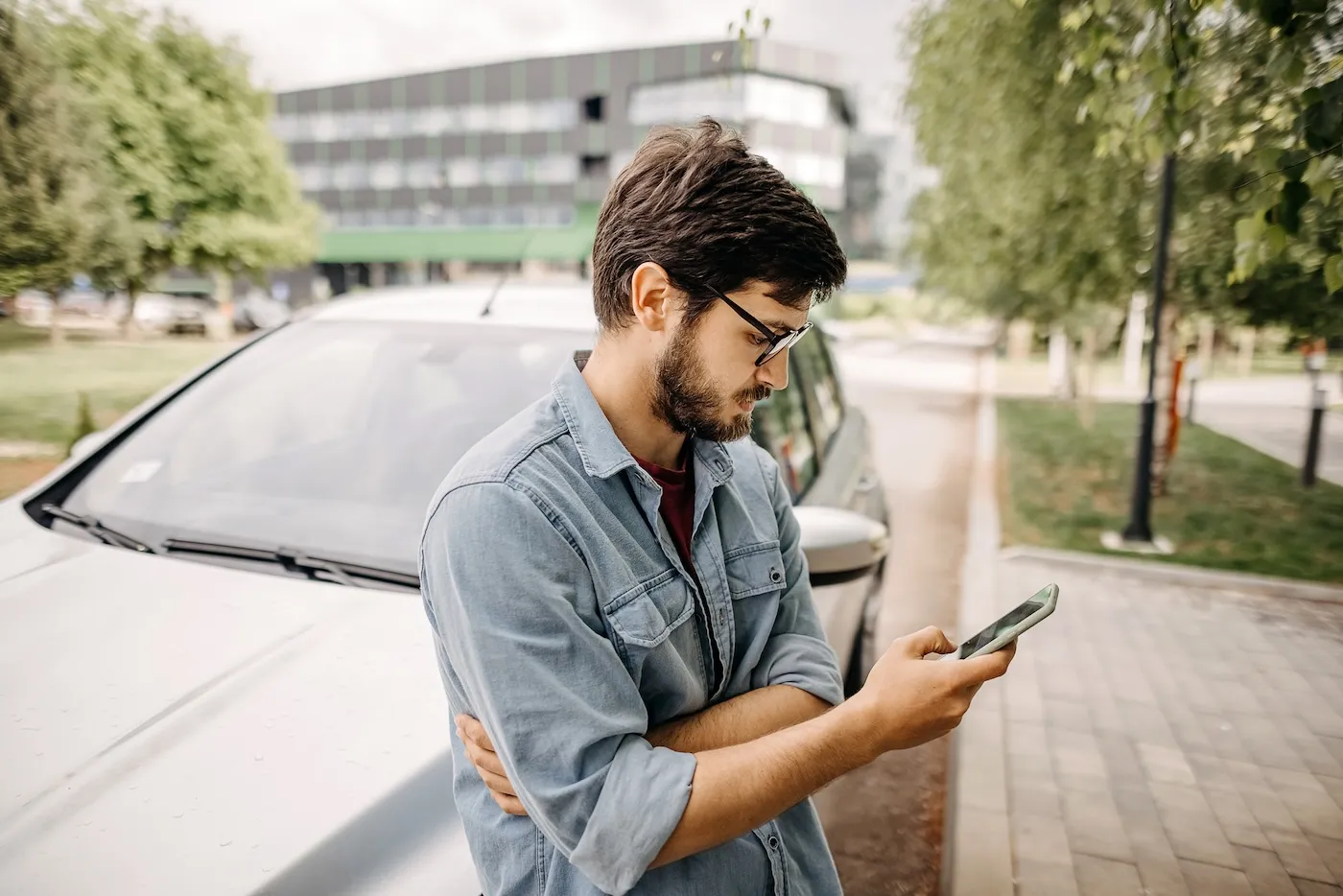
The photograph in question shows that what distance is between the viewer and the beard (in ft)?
4.55

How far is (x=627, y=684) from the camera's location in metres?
1.21

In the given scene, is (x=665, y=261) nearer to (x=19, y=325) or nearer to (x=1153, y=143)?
(x=1153, y=143)

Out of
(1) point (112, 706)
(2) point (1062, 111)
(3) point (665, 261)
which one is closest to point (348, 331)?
(1) point (112, 706)

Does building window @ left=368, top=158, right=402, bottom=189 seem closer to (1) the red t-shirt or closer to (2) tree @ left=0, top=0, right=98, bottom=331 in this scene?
(2) tree @ left=0, top=0, right=98, bottom=331

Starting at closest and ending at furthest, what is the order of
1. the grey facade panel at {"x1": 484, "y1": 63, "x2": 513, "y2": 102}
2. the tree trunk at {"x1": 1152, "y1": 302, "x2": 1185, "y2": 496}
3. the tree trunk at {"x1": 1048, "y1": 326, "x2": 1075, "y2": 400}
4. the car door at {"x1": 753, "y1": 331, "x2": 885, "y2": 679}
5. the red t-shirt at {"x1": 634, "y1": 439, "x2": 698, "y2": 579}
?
the red t-shirt at {"x1": 634, "y1": 439, "x2": 698, "y2": 579}
the car door at {"x1": 753, "y1": 331, "x2": 885, "y2": 679}
the tree trunk at {"x1": 1152, "y1": 302, "x2": 1185, "y2": 496}
the tree trunk at {"x1": 1048, "y1": 326, "x2": 1075, "y2": 400}
the grey facade panel at {"x1": 484, "y1": 63, "x2": 513, "y2": 102}

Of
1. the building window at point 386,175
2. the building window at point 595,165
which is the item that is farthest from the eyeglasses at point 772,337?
the building window at point 386,175

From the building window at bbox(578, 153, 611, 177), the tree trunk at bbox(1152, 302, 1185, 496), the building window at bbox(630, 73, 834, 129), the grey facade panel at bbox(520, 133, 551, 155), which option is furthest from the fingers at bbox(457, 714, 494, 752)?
the grey facade panel at bbox(520, 133, 551, 155)

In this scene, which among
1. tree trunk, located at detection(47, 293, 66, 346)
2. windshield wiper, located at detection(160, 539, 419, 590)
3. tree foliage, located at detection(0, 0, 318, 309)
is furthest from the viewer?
tree trunk, located at detection(47, 293, 66, 346)

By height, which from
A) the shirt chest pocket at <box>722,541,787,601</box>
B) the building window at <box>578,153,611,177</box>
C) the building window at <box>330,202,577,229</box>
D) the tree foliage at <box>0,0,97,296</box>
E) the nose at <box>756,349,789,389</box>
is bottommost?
the shirt chest pocket at <box>722,541,787,601</box>

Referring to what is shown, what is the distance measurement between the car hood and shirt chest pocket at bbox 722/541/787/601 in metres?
0.61

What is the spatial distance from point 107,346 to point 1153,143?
219 inches

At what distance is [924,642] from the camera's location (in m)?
1.35

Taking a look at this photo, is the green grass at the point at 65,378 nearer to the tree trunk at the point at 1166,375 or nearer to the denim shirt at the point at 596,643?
the denim shirt at the point at 596,643

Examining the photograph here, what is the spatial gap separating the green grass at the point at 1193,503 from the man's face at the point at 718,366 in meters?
6.27
